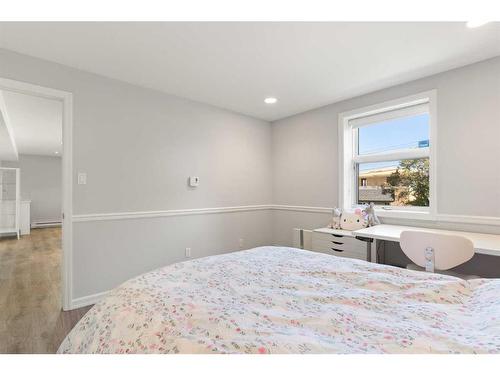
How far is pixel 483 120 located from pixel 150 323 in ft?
9.54

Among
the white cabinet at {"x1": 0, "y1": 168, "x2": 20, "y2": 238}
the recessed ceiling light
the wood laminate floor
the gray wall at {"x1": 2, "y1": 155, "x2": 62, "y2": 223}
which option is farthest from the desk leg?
the gray wall at {"x1": 2, "y1": 155, "x2": 62, "y2": 223}

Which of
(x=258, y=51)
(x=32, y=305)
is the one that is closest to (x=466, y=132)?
(x=258, y=51)

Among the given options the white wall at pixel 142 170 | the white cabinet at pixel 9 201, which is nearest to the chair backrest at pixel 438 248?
the white wall at pixel 142 170

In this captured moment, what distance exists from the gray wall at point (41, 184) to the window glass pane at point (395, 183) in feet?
27.9

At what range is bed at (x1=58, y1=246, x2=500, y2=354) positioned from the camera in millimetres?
730

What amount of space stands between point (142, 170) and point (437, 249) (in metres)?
2.74

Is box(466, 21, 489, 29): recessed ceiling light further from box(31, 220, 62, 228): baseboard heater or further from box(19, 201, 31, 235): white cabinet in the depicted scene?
box(31, 220, 62, 228): baseboard heater

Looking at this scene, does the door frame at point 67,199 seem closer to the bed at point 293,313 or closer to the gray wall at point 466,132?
the bed at point 293,313

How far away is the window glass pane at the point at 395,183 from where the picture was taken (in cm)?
271

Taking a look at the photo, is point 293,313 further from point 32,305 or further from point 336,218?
point 32,305

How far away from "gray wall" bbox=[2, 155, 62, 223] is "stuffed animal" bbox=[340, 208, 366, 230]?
27.4ft

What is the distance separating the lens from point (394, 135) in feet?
9.64
